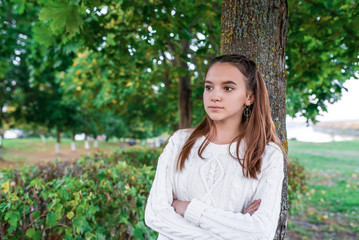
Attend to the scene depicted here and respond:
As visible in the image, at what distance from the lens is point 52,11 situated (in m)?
1.71

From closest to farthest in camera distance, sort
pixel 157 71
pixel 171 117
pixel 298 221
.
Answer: pixel 298 221 → pixel 157 71 → pixel 171 117

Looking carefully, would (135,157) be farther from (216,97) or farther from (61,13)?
(216,97)

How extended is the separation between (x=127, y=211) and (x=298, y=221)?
189 inches

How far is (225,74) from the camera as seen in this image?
1604mm

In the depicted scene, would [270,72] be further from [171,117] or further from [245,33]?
[171,117]

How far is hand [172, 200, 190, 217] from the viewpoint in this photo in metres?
1.59

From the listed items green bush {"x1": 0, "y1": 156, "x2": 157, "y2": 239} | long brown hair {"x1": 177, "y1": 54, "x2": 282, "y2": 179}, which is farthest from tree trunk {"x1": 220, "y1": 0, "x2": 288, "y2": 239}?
green bush {"x1": 0, "y1": 156, "x2": 157, "y2": 239}

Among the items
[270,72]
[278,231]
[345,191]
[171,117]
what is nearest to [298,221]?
→ [345,191]

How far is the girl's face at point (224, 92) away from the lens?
1587 mm

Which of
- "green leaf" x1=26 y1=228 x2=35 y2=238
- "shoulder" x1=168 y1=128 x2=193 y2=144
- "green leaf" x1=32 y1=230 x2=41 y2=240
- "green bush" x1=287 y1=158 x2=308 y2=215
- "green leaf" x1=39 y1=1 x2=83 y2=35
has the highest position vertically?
"green leaf" x1=39 y1=1 x2=83 y2=35

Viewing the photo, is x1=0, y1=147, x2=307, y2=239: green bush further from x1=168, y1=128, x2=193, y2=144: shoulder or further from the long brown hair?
the long brown hair

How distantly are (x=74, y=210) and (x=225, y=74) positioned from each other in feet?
5.58

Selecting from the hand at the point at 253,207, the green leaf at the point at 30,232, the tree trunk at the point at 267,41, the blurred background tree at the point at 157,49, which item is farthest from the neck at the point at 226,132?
the green leaf at the point at 30,232

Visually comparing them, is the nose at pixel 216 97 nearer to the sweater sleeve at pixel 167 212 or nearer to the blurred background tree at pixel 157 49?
the sweater sleeve at pixel 167 212
